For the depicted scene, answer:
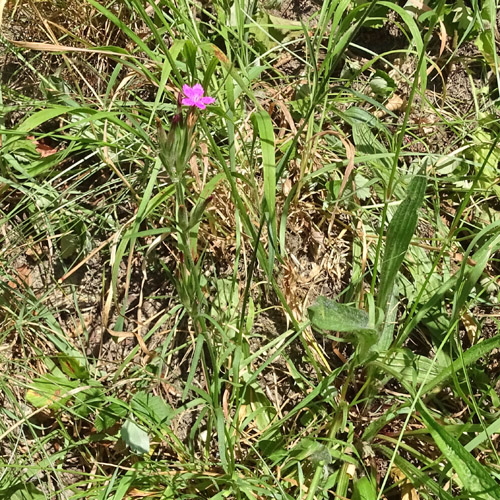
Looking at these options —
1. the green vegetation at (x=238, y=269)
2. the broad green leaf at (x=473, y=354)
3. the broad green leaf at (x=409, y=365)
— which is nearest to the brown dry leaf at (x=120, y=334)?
the green vegetation at (x=238, y=269)

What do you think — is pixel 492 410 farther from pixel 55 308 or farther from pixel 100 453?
pixel 55 308

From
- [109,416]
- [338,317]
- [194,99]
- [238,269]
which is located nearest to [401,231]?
[338,317]

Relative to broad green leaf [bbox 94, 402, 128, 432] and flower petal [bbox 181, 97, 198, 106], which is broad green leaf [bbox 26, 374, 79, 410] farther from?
flower petal [bbox 181, 97, 198, 106]

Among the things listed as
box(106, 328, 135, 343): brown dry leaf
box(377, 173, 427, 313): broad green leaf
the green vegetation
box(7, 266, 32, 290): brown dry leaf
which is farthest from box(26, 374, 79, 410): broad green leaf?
box(377, 173, 427, 313): broad green leaf

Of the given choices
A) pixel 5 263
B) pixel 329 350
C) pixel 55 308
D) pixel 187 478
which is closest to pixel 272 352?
pixel 329 350

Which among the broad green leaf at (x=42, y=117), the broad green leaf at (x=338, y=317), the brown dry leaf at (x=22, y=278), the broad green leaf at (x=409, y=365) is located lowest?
the brown dry leaf at (x=22, y=278)

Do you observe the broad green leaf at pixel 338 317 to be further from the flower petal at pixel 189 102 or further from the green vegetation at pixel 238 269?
the flower petal at pixel 189 102
